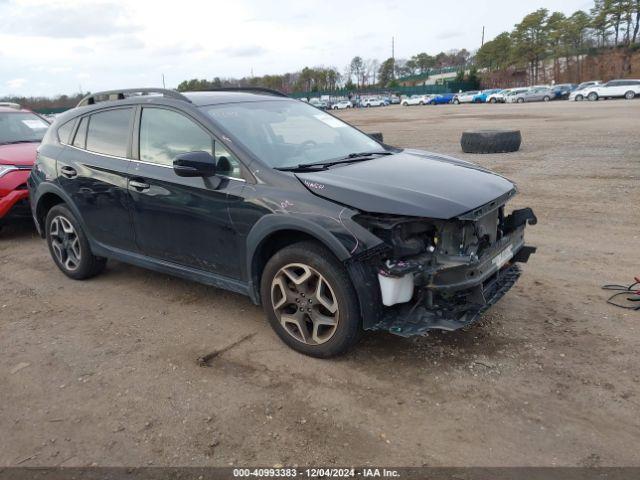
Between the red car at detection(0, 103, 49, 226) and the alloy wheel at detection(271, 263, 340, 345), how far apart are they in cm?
499

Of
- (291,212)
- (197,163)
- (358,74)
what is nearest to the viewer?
(291,212)

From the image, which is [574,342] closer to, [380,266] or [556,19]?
[380,266]

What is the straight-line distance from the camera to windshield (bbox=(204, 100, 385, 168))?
13.5ft

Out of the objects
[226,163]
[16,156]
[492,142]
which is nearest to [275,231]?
[226,163]

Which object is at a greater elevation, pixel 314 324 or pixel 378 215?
pixel 378 215

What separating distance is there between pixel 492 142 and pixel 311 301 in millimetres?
10889

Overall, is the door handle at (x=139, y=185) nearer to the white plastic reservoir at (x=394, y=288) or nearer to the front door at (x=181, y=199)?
the front door at (x=181, y=199)

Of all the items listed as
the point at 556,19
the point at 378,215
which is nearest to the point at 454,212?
the point at 378,215

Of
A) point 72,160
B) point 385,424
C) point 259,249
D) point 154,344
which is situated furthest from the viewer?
point 72,160

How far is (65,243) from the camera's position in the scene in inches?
221

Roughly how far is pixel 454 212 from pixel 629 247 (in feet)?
11.3

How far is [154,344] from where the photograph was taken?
4.13 metres

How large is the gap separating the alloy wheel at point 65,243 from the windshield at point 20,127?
337 centimetres

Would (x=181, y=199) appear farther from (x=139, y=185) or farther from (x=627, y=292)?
(x=627, y=292)
